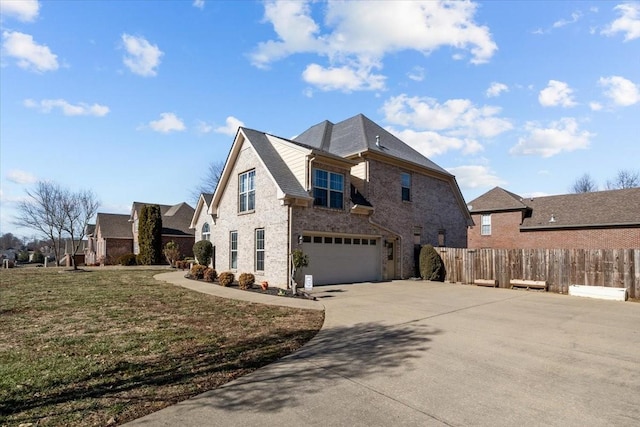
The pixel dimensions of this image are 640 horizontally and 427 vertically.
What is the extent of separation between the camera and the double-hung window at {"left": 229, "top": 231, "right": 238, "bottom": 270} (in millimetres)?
19750

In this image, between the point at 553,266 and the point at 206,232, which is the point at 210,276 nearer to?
the point at 206,232

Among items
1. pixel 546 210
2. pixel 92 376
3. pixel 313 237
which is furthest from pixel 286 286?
pixel 546 210

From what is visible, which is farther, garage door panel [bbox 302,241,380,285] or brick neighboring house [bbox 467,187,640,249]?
brick neighboring house [bbox 467,187,640,249]

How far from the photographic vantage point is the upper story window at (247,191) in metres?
18.3

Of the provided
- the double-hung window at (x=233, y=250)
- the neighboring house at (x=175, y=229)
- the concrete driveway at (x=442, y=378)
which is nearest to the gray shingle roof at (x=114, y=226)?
the neighboring house at (x=175, y=229)

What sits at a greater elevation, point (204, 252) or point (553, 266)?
point (204, 252)

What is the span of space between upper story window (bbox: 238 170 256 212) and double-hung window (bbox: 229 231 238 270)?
5.47 ft

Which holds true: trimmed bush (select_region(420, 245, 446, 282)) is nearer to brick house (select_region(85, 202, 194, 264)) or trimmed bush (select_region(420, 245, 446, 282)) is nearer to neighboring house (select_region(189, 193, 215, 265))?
neighboring house (select_region(189, 193, 215, 265))

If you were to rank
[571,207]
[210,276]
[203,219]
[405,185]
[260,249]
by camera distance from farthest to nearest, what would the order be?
1. [571,207]
2. [203,219]
3. [405,185]
4. [210,276]
5. [260,249]

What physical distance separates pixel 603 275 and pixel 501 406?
1401cm

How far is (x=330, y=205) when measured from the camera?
56.3 feet

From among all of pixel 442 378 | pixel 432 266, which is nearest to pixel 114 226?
pixel 432 266

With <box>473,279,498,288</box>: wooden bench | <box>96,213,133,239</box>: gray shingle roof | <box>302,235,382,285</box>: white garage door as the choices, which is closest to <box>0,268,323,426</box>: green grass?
<box>302,235,382,285</box>: white garage door

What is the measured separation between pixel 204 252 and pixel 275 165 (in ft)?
27.5
